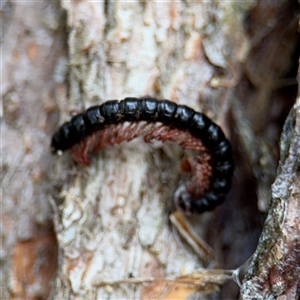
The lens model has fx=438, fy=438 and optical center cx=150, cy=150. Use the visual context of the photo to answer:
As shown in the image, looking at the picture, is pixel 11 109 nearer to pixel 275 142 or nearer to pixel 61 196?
pixel 61 196

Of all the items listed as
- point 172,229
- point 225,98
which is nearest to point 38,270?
point 172,229

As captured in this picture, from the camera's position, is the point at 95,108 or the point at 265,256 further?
the point at 95,108

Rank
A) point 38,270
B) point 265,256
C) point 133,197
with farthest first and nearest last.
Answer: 1. point 38,270
2. point 133,197
3. point 265,256

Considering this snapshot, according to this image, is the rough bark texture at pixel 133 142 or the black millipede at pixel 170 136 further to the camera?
the black millipede at pixel 170 136
